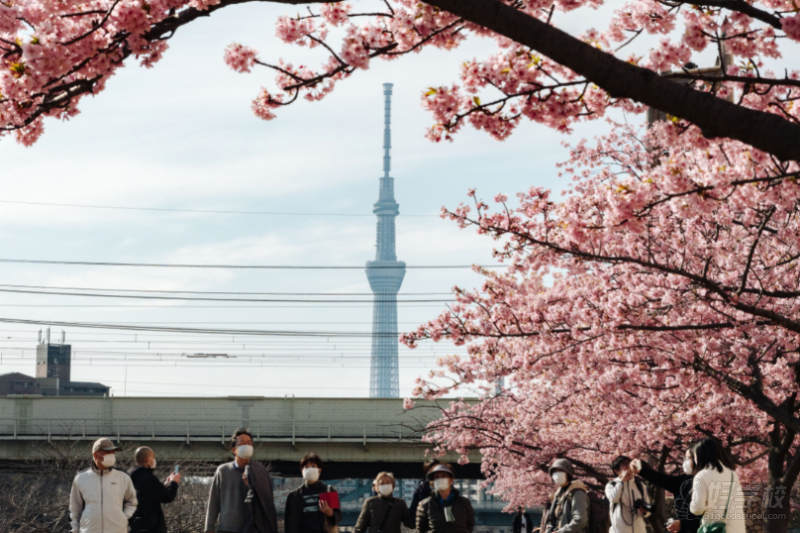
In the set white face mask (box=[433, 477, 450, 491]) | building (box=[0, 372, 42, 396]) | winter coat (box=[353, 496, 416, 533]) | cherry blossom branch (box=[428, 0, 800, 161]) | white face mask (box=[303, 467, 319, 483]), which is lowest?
winter coat (box=[353, 496, 416, 533])

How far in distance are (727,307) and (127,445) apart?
2875 centimetres

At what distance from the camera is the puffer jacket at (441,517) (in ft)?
29.0

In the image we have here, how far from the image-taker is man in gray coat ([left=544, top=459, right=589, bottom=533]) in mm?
8633

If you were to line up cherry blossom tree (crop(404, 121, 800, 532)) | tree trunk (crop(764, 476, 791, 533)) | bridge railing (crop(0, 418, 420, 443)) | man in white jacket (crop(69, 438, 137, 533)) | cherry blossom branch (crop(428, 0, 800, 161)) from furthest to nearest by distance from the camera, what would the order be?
bridge railing (crop(0, 418, 420, 443)) → tree trunk (crop(764, 476, 791, 533)) → man in white jacket (crop(69, 438, 137, 533)) → cherry blossom tree (crop(404, 121, 800, 532)) → cherry blossom branch (crop(428, 0, 800, 161))

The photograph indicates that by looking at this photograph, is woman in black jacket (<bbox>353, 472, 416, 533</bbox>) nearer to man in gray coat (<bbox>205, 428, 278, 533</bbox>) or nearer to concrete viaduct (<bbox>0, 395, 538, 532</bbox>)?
man in gray coat (<bbox>205, 428, 278, 533</bbox>)

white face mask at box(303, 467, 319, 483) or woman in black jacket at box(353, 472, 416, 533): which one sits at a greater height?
white face mask at box(303, 467, 319, 483)

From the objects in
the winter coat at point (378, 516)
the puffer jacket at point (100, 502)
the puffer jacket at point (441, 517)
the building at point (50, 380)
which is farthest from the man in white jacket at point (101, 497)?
the building at point (50, 380)

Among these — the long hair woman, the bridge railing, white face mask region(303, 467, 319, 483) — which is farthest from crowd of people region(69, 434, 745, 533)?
the bridge railing

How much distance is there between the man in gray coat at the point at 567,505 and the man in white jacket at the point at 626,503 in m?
0.29

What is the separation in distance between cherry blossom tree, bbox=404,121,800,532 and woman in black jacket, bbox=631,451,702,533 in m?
1.44

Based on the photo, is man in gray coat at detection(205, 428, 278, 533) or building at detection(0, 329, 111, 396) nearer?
man in gray coat at detection(205, 428, 278, 533)

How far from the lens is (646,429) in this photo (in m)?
12.8

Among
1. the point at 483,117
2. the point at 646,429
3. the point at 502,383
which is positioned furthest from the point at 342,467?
the point at 483,117

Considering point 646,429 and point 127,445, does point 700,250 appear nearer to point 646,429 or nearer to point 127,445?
point 646,429
